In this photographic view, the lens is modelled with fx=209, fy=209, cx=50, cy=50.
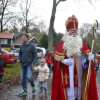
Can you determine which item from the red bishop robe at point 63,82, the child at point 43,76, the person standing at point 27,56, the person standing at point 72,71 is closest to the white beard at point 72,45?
the person standing at point 72,71

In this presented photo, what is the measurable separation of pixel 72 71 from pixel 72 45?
60cm

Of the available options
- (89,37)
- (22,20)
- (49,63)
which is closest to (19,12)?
(22,20)

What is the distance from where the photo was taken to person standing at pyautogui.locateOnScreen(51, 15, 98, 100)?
4742 millimetres

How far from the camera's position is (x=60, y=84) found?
15.6 ft

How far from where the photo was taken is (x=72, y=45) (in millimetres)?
Result: 4859

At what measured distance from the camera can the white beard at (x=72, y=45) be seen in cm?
477

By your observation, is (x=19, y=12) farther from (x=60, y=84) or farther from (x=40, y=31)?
(x=60, y=84)

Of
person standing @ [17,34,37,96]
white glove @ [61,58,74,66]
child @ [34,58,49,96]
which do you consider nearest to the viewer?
white glove @ [61,58,74,66]

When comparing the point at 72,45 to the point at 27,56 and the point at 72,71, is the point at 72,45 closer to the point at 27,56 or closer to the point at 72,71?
the point at 72,71

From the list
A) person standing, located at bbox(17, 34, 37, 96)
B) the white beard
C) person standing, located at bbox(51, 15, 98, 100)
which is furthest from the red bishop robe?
person standing, located at bbox(17, 34, 37, 96)

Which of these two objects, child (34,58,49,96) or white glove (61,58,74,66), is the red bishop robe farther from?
child (34,58,49,96)

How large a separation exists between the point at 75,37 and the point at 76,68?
2.39 ft

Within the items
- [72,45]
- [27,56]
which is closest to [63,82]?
[72,45]

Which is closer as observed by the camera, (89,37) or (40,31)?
(89,37)
